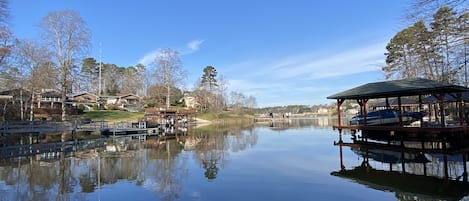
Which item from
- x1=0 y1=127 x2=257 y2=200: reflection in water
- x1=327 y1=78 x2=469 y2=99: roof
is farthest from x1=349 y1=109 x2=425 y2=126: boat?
x1=0 y1=127 x2=257 y2=200: reflection in water

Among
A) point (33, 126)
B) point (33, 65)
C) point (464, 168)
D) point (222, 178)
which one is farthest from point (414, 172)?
point (33, 65)

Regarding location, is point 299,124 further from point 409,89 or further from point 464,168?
point 464,168

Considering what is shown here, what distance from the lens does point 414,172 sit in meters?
8.73

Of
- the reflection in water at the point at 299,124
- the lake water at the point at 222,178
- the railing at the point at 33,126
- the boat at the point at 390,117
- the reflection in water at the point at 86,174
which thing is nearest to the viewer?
the lake water at the point at 222,178

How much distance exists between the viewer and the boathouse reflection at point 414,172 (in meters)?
6.65

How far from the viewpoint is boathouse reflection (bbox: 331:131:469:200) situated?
21.8 feet

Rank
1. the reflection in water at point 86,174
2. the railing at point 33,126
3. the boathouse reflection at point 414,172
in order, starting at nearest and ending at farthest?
1. the boathouse reflection at point 414,172
2. the reflection in water at point 86,174
3. the railing at point 33,126

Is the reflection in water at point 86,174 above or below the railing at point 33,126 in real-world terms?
below

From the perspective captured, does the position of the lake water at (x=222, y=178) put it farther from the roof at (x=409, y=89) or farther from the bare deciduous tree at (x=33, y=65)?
the bare deciduous tree at (x=33, y=65)

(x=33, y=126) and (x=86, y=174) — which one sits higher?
(x=33, y=126)

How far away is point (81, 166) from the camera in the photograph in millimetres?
11000

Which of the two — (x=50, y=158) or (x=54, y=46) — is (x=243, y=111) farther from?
(x=50, y=158)

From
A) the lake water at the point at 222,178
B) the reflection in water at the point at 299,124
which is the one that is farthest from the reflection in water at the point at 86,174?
the reflection in water at the point at 299,124

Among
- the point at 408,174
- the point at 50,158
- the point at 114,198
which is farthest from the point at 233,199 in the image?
the point at 50,158
